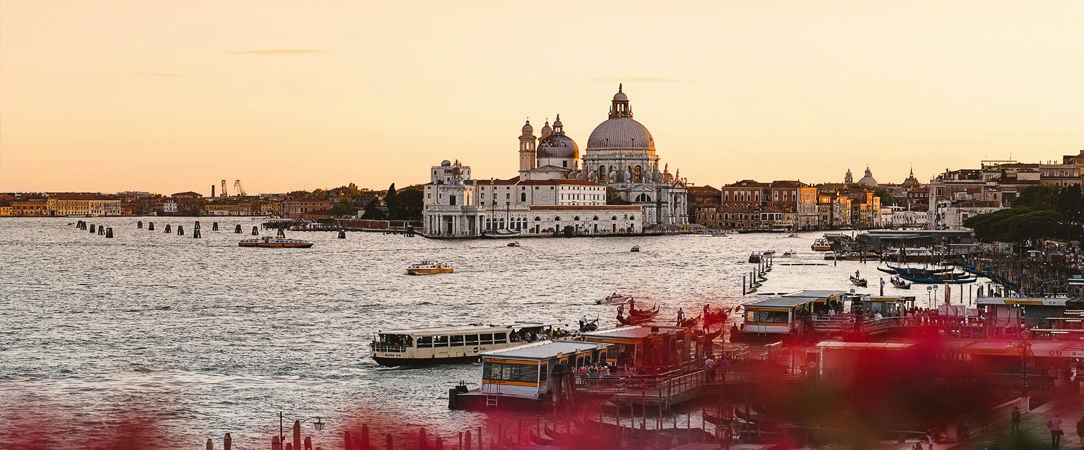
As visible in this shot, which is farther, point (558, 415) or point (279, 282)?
point (279, 282)

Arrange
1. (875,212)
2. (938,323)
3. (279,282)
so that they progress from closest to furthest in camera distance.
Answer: (938,323) → (279,282) → (875,212)

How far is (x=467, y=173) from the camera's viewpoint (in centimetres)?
9638

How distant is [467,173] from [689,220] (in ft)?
91.9

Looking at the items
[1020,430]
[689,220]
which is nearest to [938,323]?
[1020,430]

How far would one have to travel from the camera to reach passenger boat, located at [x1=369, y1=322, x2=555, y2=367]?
21.2 metres

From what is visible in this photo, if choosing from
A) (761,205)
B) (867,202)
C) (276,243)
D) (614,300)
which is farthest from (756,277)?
(867,202)

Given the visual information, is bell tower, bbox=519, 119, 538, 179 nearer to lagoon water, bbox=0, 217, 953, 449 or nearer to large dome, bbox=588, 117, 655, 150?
large dome, bbox=588, 117, 655, 150

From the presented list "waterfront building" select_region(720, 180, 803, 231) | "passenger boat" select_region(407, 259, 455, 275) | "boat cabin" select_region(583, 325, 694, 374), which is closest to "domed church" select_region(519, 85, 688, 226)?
"waterfront building" select_region(720, 180, 803, 231)

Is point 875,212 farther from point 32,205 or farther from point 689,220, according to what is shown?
point 32,205

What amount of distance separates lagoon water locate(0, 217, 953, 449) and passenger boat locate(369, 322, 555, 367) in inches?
11.9

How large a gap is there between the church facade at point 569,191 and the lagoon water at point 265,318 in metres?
23.9

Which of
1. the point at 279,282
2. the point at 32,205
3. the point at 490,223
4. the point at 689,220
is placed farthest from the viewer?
the point at 32,205

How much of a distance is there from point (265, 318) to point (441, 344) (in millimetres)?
10198

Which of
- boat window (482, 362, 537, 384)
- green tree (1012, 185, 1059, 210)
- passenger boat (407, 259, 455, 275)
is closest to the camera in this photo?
boat window (482, 362, 537, 384)
